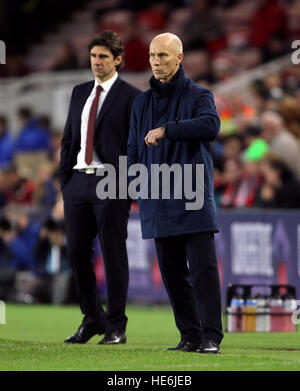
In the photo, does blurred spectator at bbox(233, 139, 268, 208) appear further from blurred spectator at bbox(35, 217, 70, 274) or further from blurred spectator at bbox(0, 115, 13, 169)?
blurred spectator at bbox(0, 115, 13, 169)

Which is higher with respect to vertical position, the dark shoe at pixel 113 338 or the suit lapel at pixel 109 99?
the suit lapel at pixel 109 99

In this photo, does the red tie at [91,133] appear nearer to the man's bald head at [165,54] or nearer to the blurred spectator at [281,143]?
the man's bald head at [165,54]

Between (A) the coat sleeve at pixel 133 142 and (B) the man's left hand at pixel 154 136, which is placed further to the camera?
(A) the coat sleeve at pixel 133 142

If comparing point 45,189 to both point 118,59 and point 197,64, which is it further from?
point 118,59

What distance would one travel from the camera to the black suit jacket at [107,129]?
9.48 m

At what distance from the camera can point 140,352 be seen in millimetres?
8523

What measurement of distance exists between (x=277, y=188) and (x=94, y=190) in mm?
5584

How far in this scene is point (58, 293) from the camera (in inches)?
643

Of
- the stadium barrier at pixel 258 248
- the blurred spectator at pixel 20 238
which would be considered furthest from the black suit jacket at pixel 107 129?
the blurred spectator at pixel 20 238

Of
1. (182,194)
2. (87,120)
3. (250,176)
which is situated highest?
(87,120)

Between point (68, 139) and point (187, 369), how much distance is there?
2939mm

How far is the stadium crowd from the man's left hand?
6.44 m

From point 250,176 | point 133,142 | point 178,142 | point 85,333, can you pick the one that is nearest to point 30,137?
point 250,176
